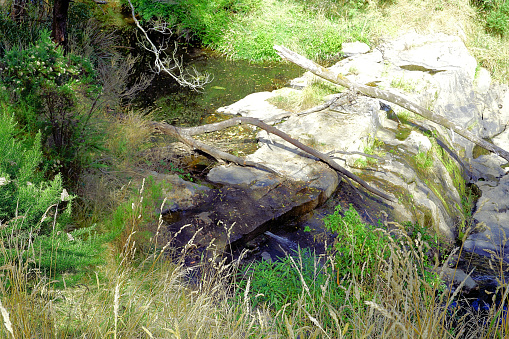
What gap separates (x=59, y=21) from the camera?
5480 mm

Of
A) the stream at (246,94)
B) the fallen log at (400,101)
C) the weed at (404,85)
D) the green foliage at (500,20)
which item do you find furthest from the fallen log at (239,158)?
the green foliage at (500,20)

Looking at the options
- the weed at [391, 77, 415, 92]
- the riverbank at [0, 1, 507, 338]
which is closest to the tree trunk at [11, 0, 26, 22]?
the riverbank at [0, 1, 507, 338]

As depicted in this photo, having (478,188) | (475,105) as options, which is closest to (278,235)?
(478,188)

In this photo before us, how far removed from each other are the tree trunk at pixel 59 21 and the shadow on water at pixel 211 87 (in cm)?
259

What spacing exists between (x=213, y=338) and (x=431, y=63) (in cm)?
955

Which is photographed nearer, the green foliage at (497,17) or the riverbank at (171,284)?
the riverbank at (171,284)

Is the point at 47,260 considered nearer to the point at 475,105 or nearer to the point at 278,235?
the point at 278,235

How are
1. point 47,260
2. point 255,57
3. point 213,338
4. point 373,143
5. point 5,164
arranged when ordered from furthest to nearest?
point 255,57
point 373,143
point 5,164
point 47,260
point 213,338

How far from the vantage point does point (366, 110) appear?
721 cm

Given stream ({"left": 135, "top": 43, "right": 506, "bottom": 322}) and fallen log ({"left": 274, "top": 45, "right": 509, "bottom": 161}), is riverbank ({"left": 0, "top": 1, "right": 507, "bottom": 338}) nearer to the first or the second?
stream ({"left": 135, "top": 43, "right": 506, "bottom": 322})

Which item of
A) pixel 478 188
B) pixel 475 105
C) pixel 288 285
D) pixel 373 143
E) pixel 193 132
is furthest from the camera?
pixel 475 105

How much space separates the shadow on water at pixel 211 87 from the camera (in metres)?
8.29

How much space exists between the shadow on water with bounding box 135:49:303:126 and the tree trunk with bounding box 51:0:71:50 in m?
2.59

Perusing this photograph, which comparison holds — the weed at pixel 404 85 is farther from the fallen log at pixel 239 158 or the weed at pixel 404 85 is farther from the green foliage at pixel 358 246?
the green foliage at pixel 358 246
